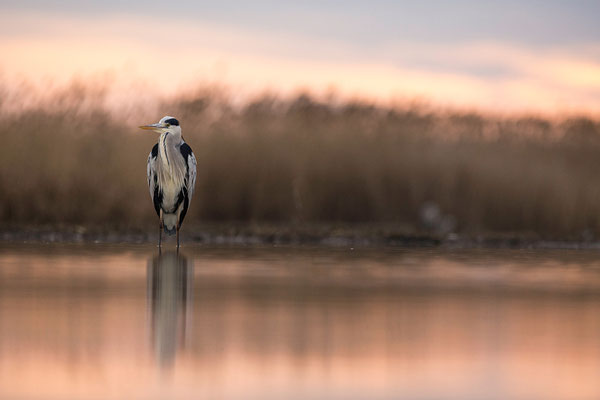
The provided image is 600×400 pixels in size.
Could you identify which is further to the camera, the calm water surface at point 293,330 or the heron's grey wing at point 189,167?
the heron's grey wing at point 189,167

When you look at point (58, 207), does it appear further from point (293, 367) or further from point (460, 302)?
point (293, 367)

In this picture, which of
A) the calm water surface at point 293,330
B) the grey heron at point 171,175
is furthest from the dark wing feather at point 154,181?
the calm water surface at point 293,330

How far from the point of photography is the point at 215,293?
22.6ft

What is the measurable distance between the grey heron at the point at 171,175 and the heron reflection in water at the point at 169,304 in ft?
6.60

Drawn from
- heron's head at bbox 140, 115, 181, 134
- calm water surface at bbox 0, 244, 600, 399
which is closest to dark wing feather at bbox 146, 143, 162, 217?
heron's head at bbox 140, 115, 181, 134

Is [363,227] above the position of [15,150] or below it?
below

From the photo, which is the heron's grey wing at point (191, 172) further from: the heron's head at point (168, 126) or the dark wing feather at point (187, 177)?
the heron's head at point (168, 126)

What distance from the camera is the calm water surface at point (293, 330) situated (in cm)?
407

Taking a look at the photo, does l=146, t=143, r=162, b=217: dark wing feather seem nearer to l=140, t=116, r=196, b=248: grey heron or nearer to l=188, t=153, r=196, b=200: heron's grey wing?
l=140, t=116, r=196, b=248: grey heron

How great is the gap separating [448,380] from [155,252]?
6494 mm

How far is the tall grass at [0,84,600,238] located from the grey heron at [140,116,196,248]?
1.38 m

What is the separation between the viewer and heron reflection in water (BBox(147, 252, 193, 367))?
4.86 metres

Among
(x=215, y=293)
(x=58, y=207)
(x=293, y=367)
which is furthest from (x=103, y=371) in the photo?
(x=58, y=207)

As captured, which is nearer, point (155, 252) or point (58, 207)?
point (155, 252)
